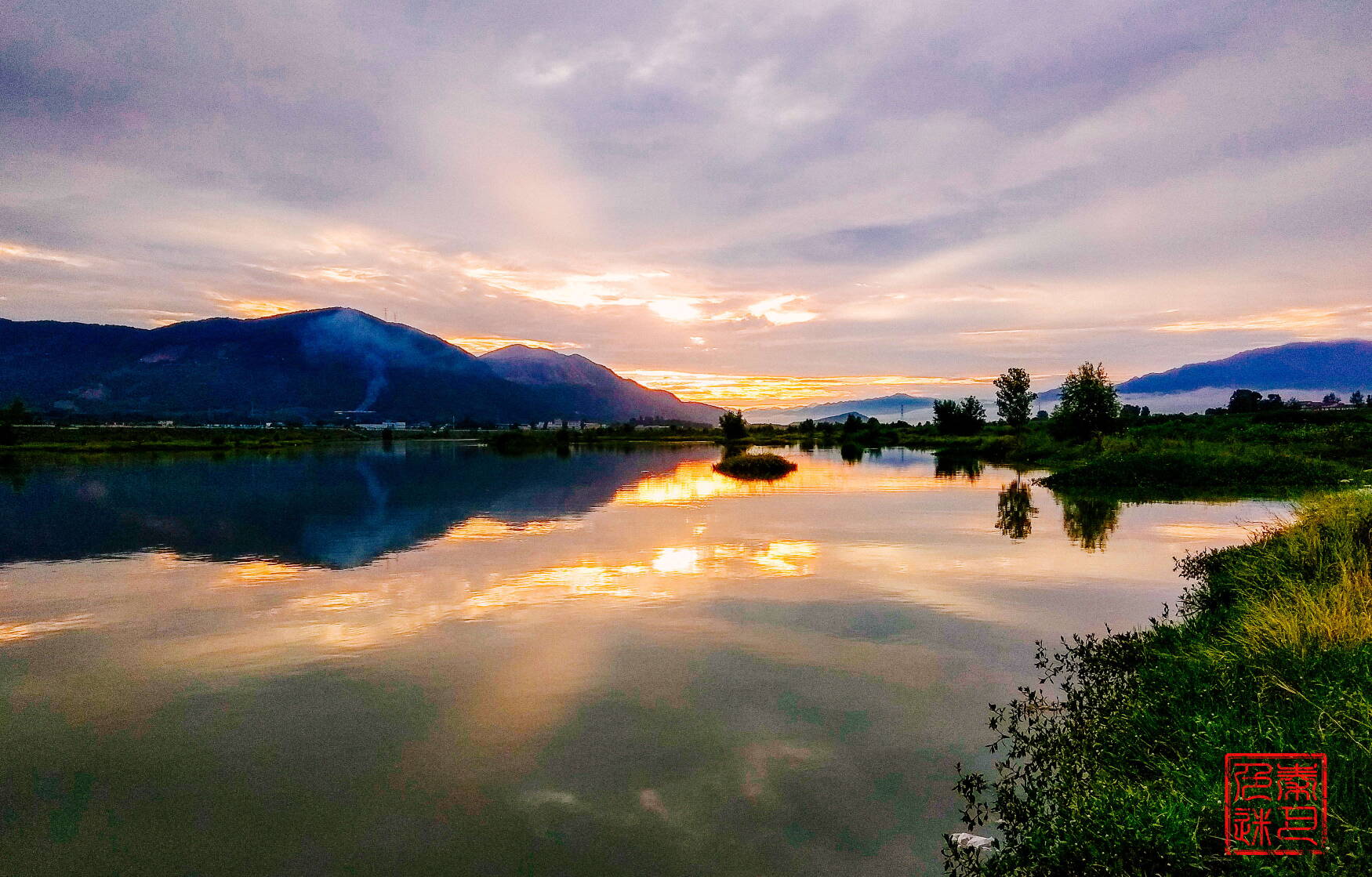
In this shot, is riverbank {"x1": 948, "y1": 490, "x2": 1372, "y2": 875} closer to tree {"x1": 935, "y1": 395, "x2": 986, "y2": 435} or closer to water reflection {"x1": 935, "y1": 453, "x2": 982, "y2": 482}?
water reflection {"x1": 935, "y1": 453, "x2": 982, "y2": 482}

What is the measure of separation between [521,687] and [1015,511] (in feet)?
133

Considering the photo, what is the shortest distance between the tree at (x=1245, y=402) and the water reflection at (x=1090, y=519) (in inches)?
5283

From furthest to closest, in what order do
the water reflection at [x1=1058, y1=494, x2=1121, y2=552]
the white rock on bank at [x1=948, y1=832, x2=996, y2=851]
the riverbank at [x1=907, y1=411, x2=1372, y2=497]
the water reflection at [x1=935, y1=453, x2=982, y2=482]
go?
1. the water reflection at [x1=935, y1=453, x2=982, y2=482]
2. the riverbank at [x1=907, y1=411, x2=1372, y2=497]
3. the water reflection at [x1=1058, y1=494, x2=1121, y2=552]
4. the white rock on bank at [x1=948, y1=832, x2=996, y2=851]

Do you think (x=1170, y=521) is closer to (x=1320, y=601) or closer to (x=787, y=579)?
(x=787, y=579)

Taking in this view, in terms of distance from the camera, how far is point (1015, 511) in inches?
1834

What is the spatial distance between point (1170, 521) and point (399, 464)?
95179 millimetres

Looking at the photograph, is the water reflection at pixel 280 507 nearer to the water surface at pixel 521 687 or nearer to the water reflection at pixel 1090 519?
the water surface at pixel 521 687

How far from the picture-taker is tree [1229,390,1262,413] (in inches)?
6068

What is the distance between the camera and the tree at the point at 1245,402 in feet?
506

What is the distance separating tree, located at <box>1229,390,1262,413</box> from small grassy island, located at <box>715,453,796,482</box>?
125629 millimetres

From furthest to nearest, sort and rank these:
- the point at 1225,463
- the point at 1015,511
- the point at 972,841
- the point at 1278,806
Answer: the point at 1225,463
the point at 1015,511
the point at 972,841
the point at 1278,806

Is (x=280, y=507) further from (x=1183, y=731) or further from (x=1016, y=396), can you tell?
Answer: (x=1016, y=396)

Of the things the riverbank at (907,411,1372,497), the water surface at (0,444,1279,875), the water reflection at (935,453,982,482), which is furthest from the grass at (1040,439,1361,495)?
the water surface at (0,444,1279,875)

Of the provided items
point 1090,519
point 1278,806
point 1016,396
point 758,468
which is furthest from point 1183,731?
point 1016,396
